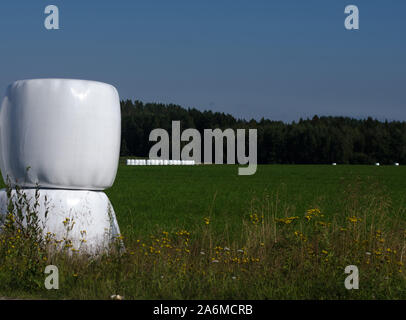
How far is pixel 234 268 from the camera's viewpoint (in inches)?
275

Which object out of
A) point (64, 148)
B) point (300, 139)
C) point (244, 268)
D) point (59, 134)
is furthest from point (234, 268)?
point (300, 139)

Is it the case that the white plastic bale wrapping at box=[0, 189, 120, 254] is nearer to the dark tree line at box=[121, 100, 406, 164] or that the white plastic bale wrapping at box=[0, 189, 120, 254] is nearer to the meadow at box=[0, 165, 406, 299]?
the meadow at box=[0, 165, 406, 299]

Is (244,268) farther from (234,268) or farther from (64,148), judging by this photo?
(64,148)

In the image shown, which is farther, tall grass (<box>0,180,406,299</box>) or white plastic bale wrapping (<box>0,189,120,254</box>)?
white plastic bale wrapping (<box>0,189,120,254</box>)

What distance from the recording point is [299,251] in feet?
23.3

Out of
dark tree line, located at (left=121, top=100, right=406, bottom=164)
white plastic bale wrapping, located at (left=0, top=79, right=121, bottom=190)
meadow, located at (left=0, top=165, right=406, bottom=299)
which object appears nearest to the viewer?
meadow, located at (left=0, top=165, right=406, bottom=299)

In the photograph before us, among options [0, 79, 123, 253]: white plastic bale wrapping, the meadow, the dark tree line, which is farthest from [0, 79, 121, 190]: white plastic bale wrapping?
the dark tree line

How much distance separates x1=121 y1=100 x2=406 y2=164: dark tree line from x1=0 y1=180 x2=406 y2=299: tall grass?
350 feet

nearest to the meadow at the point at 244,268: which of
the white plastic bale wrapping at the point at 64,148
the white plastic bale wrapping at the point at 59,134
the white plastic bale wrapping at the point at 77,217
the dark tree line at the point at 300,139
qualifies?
the white plastic bale wrapping at the point at 77,217

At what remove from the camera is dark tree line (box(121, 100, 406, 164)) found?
4584 inches

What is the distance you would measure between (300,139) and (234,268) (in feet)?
369

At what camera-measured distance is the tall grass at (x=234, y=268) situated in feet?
19.8

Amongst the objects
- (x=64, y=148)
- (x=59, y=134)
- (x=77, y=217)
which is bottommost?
(x=77, y=217)
